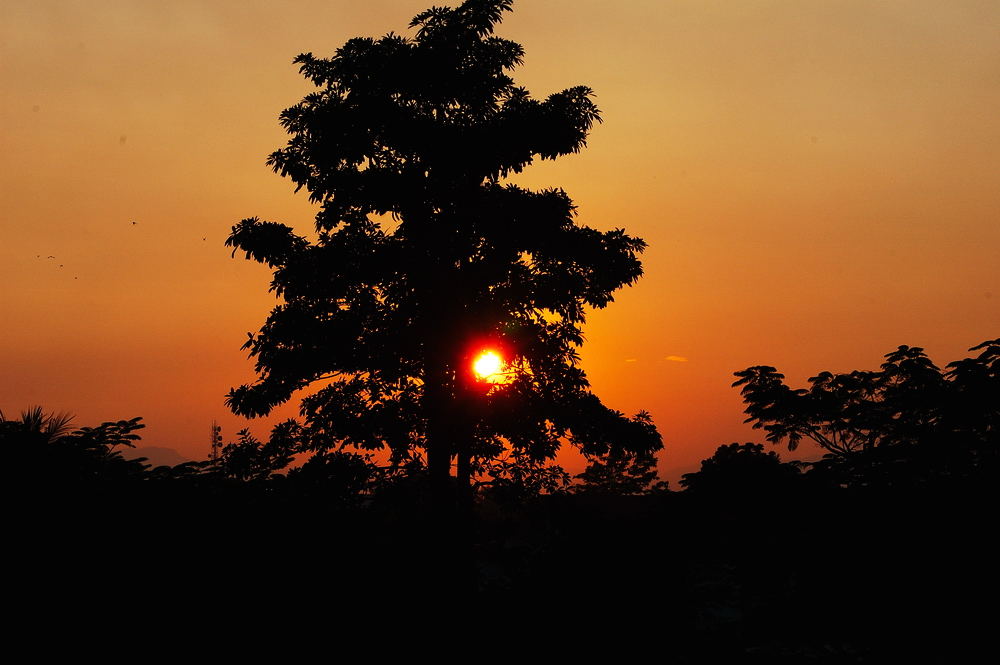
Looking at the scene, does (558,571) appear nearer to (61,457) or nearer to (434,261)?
(434,261)

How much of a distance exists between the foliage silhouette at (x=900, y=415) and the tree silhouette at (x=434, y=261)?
7.15m

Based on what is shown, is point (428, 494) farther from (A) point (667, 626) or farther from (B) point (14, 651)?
(B) point (14, 651)

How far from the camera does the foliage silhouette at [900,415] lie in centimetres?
2012

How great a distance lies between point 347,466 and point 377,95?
797 cm

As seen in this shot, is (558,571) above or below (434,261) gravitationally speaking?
below

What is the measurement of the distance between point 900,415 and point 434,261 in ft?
54.0

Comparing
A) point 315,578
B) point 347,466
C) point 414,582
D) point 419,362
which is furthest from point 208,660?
point 419,362

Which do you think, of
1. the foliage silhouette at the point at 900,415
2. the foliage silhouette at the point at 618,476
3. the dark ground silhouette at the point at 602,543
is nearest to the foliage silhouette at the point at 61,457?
the dark ground silhouette at the point at 602,543

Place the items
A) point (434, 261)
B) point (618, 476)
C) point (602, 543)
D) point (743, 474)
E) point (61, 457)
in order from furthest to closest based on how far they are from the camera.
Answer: point (618, 476) → point (743, 474) → point (602, 543) → point (434, 261) → point (61, 457)

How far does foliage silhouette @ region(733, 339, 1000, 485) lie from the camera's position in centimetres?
2012

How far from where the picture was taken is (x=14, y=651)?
8141 mm

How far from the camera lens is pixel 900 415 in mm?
26609

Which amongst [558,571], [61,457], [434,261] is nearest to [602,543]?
[558,571]

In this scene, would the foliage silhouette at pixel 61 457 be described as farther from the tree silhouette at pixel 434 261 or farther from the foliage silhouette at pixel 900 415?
the foliage silhouette at pixel 900 415
